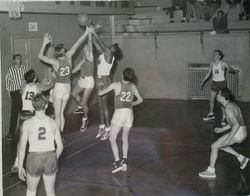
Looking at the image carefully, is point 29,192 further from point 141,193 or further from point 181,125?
point 181,125

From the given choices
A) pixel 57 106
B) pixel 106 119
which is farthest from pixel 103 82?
pixel 57 106

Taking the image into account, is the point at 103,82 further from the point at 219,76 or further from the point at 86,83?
the point at 219,76

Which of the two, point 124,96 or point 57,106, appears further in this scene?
point 57,106

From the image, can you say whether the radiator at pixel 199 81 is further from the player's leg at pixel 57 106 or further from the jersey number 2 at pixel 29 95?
the jersey number 2 at pixel 29 95

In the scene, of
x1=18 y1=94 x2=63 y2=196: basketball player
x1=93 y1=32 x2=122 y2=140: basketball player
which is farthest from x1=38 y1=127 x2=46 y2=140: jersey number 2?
x1=93 y1=32 x2=122 y2=140: basketball player

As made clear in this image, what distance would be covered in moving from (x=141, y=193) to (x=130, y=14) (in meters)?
11.0

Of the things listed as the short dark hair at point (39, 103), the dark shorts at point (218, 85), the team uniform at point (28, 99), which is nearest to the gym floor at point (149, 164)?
the dark shorts at point (218, 85)

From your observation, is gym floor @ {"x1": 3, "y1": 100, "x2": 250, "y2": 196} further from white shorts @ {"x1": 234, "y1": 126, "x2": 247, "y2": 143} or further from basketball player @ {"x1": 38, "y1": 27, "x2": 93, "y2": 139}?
basketball player @ {"x1": 38, "y1": 27, "x2": 93, "y2": 139}

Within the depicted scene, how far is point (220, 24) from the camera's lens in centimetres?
1445

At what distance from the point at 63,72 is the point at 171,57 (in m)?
7.38

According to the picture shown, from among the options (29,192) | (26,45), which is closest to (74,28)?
(26,45)

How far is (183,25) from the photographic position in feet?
50.2

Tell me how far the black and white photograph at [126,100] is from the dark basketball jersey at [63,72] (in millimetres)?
22

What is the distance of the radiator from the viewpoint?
14231 mm
